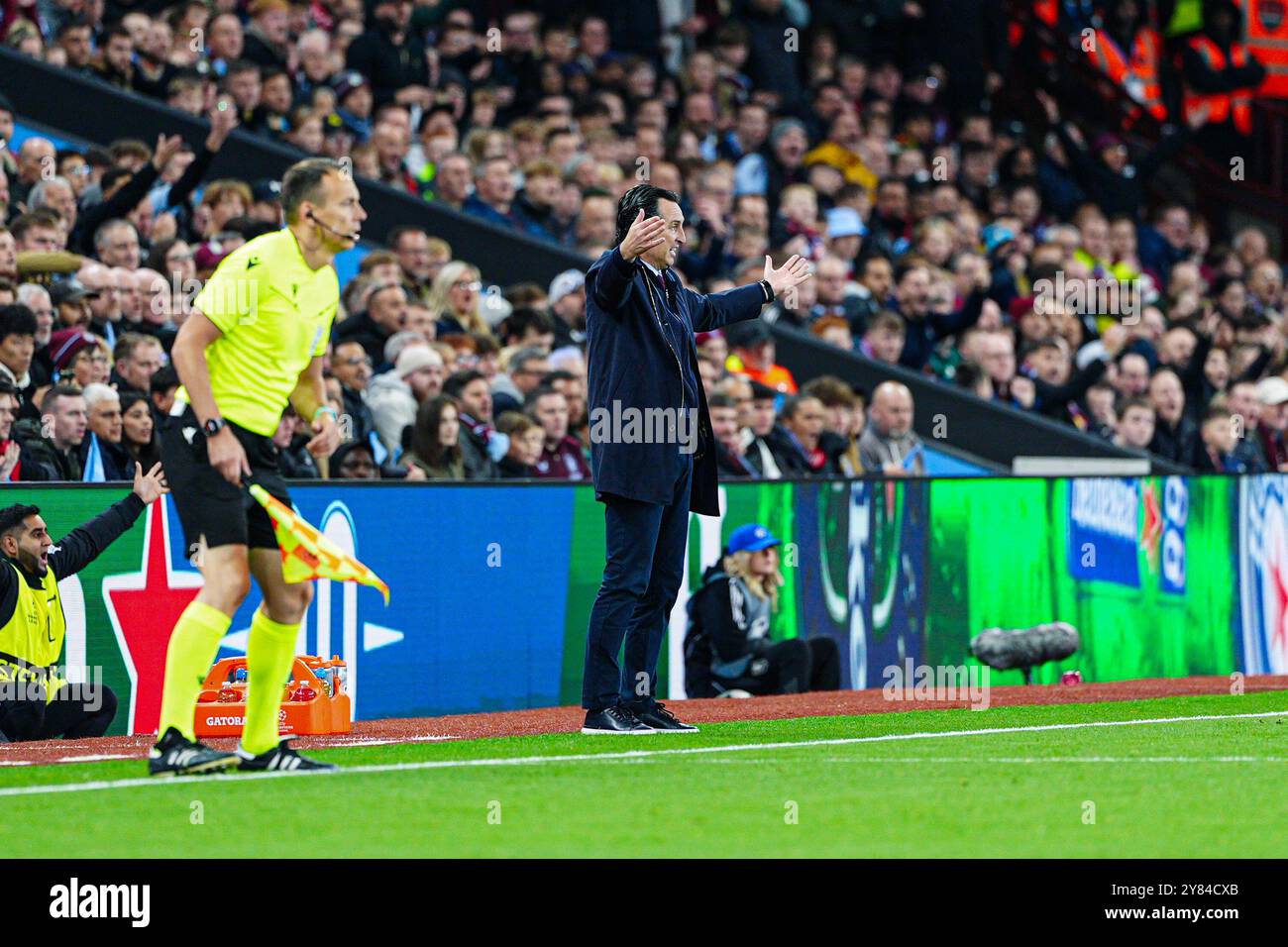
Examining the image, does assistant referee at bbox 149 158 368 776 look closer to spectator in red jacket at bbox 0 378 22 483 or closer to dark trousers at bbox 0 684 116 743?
dark trousers at bbox 0 684 116 743

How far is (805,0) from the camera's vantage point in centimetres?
2362

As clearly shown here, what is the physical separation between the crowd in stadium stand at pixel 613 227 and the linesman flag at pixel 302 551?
3.48 m

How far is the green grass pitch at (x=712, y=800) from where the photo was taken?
621 cm

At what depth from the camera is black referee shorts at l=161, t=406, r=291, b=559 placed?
7.53 m

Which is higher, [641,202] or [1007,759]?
[641,202]

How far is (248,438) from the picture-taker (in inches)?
302

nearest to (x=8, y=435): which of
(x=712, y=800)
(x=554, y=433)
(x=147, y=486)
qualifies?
(x=147, y=486)

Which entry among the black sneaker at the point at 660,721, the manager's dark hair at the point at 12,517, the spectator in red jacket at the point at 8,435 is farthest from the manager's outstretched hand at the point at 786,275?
the spectator in red jacket at the point at 8,435

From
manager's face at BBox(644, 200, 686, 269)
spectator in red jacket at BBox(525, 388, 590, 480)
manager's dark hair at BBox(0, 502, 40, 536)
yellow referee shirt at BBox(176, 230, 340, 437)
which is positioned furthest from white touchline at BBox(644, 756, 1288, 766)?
spectator in red jacket at BBox(525, 388, 590, 480)

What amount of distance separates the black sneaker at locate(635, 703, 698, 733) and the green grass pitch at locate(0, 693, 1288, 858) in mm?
164

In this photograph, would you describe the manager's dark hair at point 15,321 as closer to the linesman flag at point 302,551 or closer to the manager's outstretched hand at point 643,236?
the manager's outstretched hand at point 643,236

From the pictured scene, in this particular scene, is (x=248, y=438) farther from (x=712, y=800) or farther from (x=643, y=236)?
(x=712, y=800)

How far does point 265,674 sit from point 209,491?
2.13 ft
